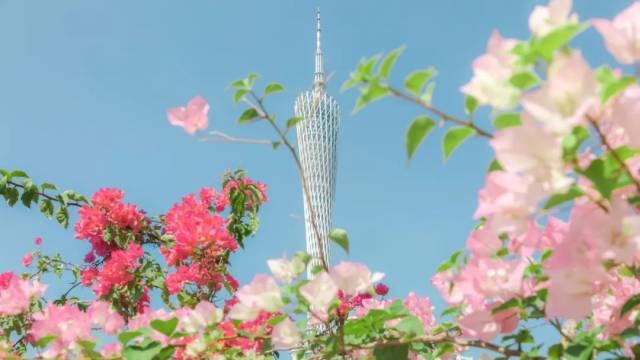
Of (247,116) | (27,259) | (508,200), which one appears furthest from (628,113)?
(27,259)

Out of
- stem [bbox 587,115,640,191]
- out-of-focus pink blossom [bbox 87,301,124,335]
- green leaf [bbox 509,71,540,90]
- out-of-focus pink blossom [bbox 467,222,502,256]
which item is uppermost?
out-of-focus pink blossom [bbox 87,301,124,335]

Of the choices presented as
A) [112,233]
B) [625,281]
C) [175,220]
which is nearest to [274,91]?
[625,281]

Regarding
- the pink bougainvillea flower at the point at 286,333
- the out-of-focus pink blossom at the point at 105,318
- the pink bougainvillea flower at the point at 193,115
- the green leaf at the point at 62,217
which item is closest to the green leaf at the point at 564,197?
the pink bougainvillea flower at the point at 286,333

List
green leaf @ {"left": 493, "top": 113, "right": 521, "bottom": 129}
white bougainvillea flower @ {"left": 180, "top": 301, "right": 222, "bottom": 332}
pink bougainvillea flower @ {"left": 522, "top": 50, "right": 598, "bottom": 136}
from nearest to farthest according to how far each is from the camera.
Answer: pink bougainvillea flower @ {"left": 522, "top": 50, "right": 598, "bottom": 136} → green leaf @ {"left": 493, "top": 113, "right": 521, "bottom": 129} → white bougainvillea flower @ {"left": 180, "top": 301, "right": 222, "bottom": 332}

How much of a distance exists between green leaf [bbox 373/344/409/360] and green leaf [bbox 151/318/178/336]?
34 cm

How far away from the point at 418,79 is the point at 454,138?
3.1 inches

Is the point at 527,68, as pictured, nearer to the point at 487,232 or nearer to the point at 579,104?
the point at 579,104

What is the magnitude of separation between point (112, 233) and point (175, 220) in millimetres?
588

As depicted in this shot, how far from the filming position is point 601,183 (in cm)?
84

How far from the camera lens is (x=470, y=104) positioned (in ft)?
2.97

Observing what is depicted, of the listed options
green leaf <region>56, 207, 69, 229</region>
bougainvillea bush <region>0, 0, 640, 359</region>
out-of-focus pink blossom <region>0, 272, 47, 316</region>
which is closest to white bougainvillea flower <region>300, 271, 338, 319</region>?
bougainvillea bush <region>0, 0, 640, 359</region>

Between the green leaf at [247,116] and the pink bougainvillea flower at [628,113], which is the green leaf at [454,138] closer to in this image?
the pink bougainvillea flower at [628,113]

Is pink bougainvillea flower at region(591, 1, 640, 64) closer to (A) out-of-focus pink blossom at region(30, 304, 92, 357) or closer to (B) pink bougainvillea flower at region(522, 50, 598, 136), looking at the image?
(B) pink bougainvillea flower at region(522, 50, 598, 136)

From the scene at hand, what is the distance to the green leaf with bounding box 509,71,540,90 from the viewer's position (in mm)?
796
